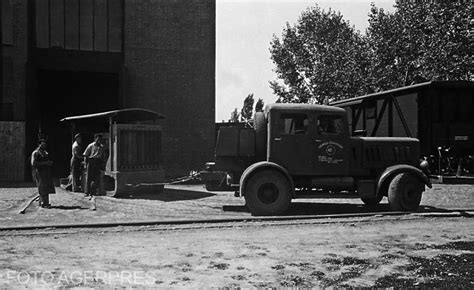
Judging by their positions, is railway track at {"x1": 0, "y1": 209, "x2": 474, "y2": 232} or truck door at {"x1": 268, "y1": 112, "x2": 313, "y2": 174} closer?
railway track at {"x1": 0, "y1": 209, "x2": 474, "y2": 232}

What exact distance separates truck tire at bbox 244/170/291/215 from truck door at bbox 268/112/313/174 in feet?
1.37

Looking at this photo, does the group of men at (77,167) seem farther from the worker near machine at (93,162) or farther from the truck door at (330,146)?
the truck door at (330,146)

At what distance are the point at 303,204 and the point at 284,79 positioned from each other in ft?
120

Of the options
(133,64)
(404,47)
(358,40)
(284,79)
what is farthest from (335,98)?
(133,64)

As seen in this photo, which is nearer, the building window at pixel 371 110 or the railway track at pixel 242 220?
the railway track at pixel 242 220

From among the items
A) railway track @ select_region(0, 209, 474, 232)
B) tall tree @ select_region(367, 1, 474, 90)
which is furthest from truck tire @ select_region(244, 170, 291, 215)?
tall tree @ select_region(367, 1, 474, 90)

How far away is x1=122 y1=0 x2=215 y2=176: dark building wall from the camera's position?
2345cm

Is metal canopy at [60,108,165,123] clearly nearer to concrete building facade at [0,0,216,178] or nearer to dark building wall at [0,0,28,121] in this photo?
concrete building facade at [0,0,216,178]

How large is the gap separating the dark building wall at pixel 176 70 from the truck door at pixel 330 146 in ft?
44.4

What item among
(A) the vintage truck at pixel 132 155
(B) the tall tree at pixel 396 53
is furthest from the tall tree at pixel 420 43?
(A) the vintage truck at pixel 132 155

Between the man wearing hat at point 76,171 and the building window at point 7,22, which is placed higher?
the building window at point 7,22

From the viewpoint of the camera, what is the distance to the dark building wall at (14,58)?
21812 millimetres

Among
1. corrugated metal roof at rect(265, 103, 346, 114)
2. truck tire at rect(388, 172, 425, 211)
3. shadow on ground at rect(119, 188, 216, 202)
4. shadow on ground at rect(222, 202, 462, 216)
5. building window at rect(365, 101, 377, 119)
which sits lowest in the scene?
shadow on ground at rect(119, 188, 216, 202)

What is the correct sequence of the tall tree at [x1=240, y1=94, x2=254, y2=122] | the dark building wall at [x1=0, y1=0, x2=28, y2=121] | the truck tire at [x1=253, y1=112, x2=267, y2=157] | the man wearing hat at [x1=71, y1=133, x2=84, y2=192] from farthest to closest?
1. the tall tree at [x1=240, y1=94, x2=254, y2=122]
2. the dark building wall at [x1=0, y1=0, x2=28, y2=121]
3. the man wearing hat at [x1=71, y1=133, x2=84, y2=192]
4. the truck tire at [x1=253, y1=112, x2=267, y2=157]
